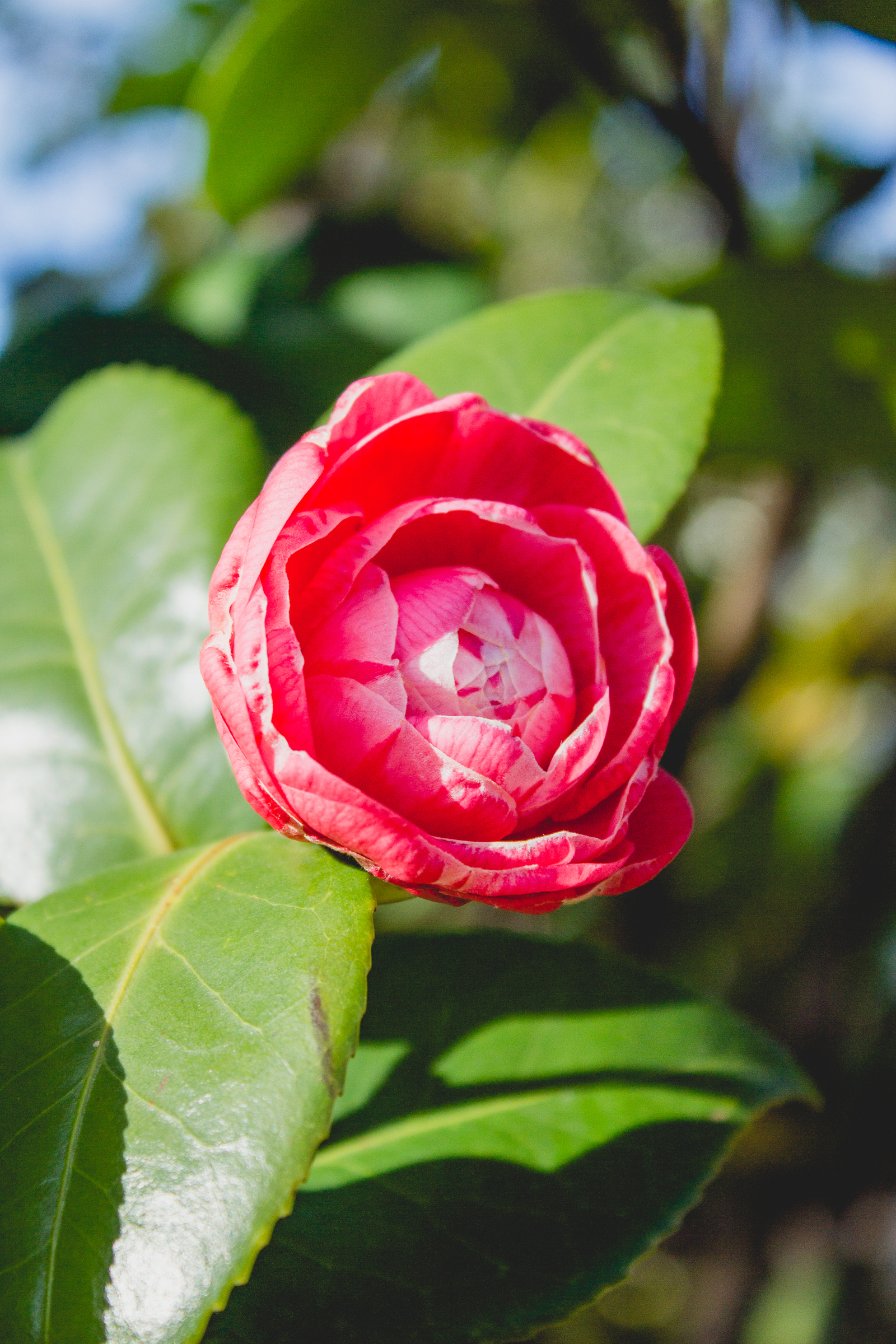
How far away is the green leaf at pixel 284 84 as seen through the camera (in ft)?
4.12

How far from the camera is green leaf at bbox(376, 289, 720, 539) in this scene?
0.84 m

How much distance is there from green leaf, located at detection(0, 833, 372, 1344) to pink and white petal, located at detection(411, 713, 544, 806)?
9 centimetres

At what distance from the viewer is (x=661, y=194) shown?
20.6 feet

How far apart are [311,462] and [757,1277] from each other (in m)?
1.93

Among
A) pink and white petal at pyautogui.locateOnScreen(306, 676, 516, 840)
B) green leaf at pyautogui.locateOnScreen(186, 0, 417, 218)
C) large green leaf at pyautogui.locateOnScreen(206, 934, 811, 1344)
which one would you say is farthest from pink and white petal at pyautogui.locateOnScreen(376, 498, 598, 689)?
green leaf at pyautogui.locateOnScreen(186, 0, 417, 218)

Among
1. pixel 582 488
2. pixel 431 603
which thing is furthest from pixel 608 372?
pixel 431 603

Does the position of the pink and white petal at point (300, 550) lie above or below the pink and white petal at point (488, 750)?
above

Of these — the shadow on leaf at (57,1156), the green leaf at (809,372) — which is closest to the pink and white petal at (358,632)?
the shadow on leaf at (57,1156)

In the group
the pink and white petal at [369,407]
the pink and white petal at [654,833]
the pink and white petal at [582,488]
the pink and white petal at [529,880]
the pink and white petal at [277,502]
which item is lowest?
the pink and white petal at [654,833]

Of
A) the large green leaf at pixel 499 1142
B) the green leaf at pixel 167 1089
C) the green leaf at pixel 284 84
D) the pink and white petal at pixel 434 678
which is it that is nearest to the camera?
the green leaf at pixel 167 1089

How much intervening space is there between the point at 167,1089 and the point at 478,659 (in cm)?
30

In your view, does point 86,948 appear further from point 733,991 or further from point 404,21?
point 733,991

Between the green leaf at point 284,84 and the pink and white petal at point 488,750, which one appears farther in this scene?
the green leaf at point 284,84

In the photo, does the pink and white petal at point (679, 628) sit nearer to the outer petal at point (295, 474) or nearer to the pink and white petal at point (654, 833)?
the pink and white petal at point (654, 833)
